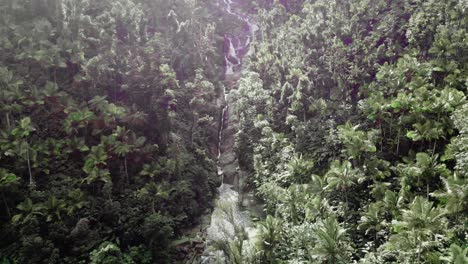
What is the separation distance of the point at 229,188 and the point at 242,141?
4176 mm

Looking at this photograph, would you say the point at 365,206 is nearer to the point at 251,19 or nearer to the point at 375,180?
the point at 375,180

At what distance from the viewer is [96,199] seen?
813 inches

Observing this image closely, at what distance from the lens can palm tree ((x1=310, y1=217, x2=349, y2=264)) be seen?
15492 millimetres

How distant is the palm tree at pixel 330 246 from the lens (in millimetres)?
15492

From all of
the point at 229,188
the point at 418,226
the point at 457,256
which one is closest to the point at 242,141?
the point at 229,188

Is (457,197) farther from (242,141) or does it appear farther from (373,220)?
(242,141)

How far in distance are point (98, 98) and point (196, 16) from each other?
26053 mm

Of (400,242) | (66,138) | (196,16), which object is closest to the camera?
(400,242)

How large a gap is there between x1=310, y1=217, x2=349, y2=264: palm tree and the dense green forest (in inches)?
2.5

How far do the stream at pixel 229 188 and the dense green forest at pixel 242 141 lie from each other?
0.48 m

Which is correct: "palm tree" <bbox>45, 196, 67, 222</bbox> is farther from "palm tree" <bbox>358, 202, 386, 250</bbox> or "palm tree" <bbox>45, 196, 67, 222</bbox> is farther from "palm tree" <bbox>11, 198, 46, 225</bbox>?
"palm tree" <bbox>358, 202, 386, 250</bbox>

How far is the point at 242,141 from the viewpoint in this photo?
1229 inches

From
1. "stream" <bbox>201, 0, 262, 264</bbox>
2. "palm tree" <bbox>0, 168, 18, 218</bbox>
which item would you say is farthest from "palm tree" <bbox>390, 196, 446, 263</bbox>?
"palm tree" <bbox>0, 168, 18, 218</bbox>

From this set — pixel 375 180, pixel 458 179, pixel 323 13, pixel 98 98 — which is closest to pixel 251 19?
pixel 323 13
